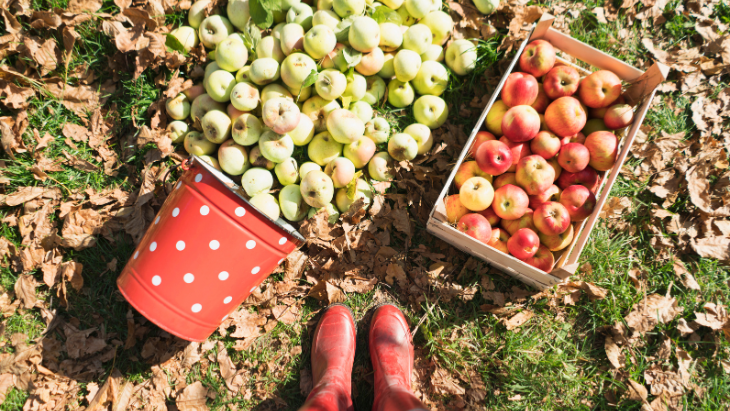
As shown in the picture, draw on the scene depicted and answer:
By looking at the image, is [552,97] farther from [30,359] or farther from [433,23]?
[30,359]

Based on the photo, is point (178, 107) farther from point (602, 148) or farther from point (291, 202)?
point (602, 148)

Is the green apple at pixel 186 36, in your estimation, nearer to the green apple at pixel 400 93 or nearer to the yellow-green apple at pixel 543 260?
the green apple at pixel 400 93

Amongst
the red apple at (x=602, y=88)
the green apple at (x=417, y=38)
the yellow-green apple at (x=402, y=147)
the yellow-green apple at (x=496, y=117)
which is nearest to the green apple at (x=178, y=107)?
the yellow-green apple at (x=402, y=147)

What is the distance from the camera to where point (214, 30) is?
280 cm

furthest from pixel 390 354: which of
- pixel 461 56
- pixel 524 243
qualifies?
pixel 461 56

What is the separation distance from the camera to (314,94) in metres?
2.73

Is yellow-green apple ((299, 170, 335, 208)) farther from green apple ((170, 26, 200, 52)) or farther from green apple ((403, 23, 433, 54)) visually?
green apple ((170, 26, 200, 52))

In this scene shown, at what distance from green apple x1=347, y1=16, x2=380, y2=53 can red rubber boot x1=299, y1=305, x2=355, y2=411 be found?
6.31 ft

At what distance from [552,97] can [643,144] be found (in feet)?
3.82

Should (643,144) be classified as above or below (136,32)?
above

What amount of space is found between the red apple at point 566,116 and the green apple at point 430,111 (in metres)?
0.76

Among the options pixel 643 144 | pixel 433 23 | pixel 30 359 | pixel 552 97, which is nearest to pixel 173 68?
pixel 433 23

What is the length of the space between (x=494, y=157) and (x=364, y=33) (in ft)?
3.91

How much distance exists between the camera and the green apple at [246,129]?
8.04 ft
